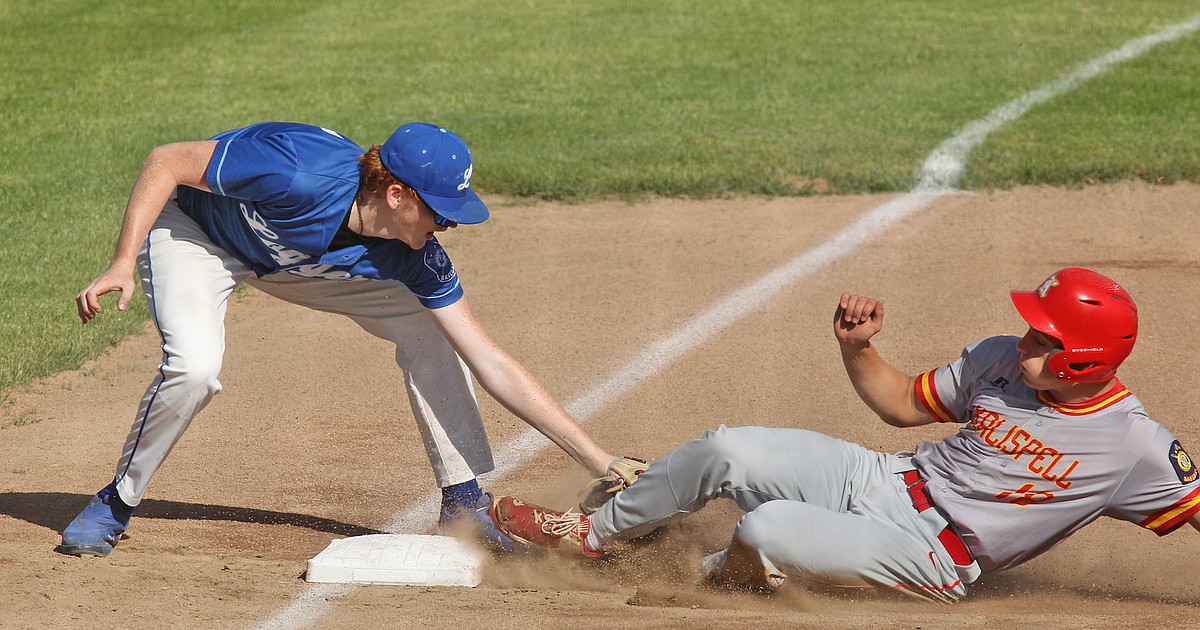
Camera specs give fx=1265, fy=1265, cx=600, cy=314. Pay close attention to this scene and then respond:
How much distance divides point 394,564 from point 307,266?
1029 mm

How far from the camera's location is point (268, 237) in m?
4.15

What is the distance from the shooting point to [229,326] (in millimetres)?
6594

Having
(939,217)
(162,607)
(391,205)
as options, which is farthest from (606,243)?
(162,607)

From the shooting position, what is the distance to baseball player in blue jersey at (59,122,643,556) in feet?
13.0

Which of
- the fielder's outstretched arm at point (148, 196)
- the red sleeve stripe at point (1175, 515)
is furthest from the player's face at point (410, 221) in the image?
the red sleeve stripe at point (1175, 515)

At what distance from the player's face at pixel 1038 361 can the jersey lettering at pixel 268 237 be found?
2297 mm

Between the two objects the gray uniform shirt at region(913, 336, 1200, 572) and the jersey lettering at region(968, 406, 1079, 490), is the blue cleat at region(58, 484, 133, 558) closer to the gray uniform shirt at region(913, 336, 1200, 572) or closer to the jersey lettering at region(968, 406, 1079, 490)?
the gray uniform shirt at region(913, 336, 1200, 572)

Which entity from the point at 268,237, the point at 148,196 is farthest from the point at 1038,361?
the point at 148,196

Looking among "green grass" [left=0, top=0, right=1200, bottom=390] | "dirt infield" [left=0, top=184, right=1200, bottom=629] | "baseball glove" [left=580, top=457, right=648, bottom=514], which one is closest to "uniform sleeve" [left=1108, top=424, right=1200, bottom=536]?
"dirt infield" [left=0, top=184, right=1200, bottom=629]

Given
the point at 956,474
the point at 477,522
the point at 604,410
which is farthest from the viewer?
the point at 604,410

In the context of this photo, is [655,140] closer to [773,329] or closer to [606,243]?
[606,243]

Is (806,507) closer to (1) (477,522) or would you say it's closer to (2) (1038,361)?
(2) (1038,361)

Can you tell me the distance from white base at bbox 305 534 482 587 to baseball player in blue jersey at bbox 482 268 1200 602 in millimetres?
301

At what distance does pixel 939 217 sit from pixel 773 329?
1.96 m
